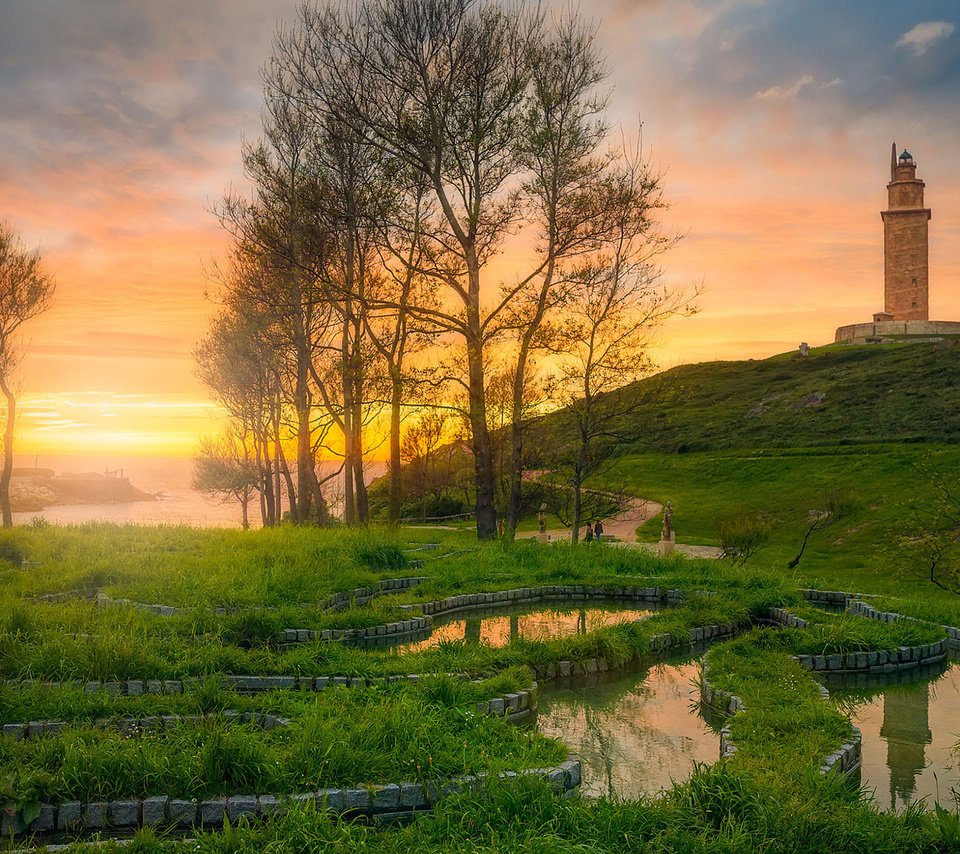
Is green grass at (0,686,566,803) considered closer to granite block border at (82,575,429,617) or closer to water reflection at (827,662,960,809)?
water reflection at (827,662,960,809)

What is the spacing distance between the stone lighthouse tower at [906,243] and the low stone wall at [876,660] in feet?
329

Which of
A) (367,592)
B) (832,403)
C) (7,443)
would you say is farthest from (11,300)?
(832,403)

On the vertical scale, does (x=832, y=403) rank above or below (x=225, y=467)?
above

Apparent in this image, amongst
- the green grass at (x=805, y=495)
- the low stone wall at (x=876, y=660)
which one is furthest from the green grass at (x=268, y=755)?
the green grass at (x=805, y=495)

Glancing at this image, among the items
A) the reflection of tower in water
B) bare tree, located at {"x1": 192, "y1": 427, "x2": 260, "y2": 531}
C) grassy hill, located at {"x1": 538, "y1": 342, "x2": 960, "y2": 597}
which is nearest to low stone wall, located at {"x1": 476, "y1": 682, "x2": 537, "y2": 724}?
the reflection of tower in water

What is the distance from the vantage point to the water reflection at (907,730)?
7.19m

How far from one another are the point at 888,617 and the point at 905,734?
5.76 meters

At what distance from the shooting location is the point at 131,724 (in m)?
7.60

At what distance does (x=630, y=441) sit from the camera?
1075 inches

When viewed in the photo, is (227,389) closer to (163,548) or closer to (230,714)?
(163,548)

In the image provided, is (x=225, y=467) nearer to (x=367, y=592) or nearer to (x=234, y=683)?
(x=367, y=592)

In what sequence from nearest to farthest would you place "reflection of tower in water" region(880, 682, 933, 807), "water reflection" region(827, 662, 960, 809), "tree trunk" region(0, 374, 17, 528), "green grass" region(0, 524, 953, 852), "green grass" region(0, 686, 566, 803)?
"green grass" region(0, 524, 953, 852)
"green grass" region(0, 686, 566, 803)
"water reflection" region(827, 662, 960, 809)
"reflection of tower in water" region(880, 682, 933, 807)
"tree trunk" region(0, 374, 17, 528)

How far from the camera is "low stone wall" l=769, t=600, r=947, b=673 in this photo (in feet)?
36.5

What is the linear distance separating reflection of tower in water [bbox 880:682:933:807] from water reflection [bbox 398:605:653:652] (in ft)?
14.1
